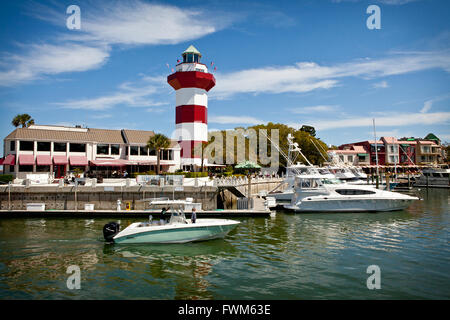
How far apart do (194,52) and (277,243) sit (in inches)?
1666

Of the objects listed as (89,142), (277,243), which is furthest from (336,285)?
(89,142)

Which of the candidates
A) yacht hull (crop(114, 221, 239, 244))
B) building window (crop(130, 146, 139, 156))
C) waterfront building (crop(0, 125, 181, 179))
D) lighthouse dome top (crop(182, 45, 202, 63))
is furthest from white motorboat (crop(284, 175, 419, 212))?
lighthouse dome top (crop(182, 45, 202, 63))

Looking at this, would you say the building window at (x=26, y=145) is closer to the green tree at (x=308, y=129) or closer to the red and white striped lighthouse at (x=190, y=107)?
the red and white striped lighthouse at (x=190, y=107)

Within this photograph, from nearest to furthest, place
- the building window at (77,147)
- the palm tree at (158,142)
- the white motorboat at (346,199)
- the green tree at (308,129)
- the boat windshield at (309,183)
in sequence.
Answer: the white motorboat at (346,199)
the boat windshield at (309,183)
the palm tree at (158,142)
the building window at (77,147)
the green tree at (308,129)

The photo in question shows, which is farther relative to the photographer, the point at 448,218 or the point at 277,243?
the point at 448,218

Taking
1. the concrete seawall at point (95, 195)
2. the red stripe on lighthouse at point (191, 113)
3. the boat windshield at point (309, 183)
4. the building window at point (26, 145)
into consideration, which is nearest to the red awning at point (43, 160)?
the building window at point (26, 145)

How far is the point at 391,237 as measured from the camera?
1869 cm

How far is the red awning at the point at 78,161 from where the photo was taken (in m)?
40.4

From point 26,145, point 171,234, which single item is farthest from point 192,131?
point 171,234

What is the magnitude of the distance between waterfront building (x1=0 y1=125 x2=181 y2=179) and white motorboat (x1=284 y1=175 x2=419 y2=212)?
2193cm

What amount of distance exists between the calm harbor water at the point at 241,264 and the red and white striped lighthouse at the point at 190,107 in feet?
93.0

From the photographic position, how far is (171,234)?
666 inches

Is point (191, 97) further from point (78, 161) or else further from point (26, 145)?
point (26, 145)

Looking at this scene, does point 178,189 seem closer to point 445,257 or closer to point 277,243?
point 277,243
